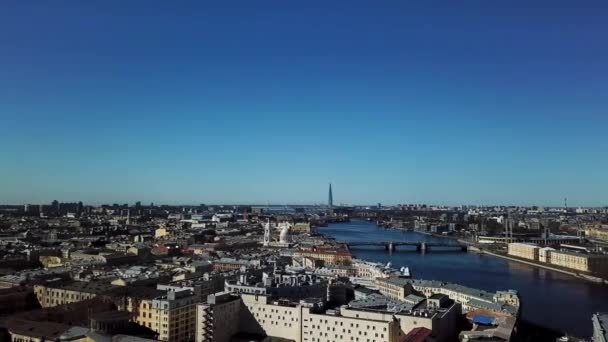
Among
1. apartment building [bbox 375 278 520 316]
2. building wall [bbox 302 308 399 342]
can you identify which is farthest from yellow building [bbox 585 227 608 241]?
building wall [bbox 302 308 399 342]

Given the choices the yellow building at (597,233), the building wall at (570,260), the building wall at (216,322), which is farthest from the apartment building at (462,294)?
the yellow building at (597,233)

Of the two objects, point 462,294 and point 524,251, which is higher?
point 462,294

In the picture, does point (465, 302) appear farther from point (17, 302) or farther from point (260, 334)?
point (17, 302)

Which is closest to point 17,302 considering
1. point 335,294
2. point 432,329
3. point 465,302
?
Result: point 335,294

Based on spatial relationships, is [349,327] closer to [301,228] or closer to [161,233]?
[161,233]

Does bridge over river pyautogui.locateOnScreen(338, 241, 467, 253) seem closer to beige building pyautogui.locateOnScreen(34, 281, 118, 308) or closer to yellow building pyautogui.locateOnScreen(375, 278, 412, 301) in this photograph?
yellow building pyautogui.locateOnScreen(375, 278, 412, 301)

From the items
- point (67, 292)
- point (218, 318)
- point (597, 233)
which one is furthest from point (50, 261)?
point (597, 233)
